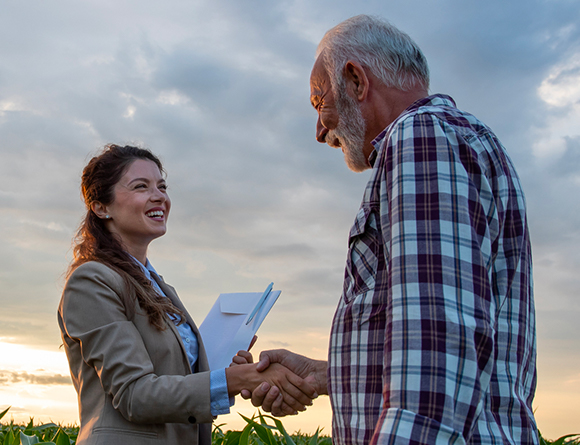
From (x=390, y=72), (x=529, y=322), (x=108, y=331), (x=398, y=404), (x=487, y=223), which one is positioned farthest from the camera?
(x=108, y=331)

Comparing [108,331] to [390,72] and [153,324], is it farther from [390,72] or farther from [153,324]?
[390,72]

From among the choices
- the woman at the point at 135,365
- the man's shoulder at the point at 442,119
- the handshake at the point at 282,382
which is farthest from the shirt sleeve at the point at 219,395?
the man's shoulder at the point at 442,119

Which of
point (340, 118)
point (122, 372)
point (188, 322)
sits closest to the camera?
point (340, 118)

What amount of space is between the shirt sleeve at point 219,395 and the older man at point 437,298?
41.4 inches

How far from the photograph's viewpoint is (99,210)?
11.0ft

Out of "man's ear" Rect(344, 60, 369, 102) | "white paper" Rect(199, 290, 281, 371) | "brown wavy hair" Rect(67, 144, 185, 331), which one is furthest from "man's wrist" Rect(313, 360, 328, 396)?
"man's ear" Rect(344, 60, 369, 102)

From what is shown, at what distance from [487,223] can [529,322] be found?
0.43 metres

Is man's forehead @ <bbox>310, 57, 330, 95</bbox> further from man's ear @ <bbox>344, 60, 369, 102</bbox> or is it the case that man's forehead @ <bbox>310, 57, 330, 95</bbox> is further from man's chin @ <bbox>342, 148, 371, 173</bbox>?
man's chin @ <bbox>342, 148, 371, 173</bbox>

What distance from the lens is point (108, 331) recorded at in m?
2.41

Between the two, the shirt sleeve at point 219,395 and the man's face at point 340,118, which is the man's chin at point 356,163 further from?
the shirt sleeve at point 219,395

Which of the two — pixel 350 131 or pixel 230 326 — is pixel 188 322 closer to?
pixel 230 326

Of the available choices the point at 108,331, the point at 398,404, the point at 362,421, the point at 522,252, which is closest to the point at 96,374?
the point at 108,331

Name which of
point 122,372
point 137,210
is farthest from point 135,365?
point 137,210

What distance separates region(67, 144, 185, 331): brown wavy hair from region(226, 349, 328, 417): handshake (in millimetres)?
521
